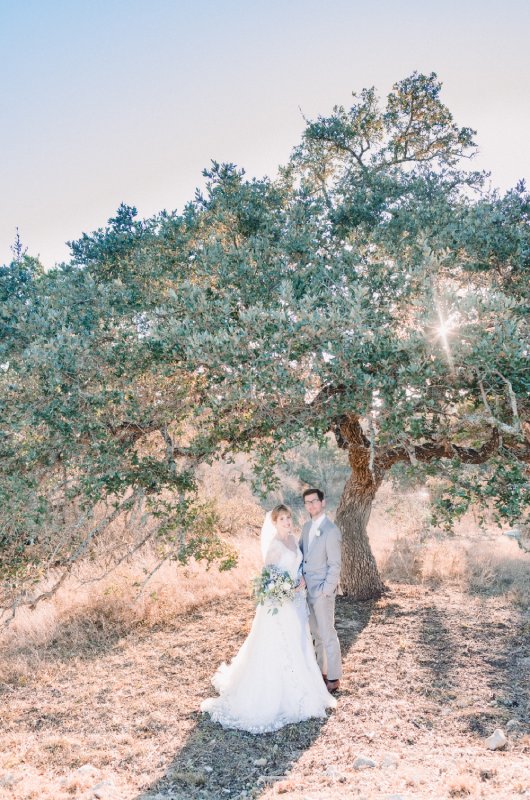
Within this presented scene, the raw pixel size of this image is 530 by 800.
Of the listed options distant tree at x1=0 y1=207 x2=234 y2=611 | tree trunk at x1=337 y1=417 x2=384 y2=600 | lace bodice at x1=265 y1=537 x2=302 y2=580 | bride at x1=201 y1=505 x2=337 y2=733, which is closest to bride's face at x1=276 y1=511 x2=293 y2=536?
bride at x1=201 y1=505 x2=337 y2=733

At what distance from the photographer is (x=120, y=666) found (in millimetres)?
9102

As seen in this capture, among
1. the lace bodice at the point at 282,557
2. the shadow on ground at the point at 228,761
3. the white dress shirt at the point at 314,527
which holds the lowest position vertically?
the shadow on ground at the point at 228,761

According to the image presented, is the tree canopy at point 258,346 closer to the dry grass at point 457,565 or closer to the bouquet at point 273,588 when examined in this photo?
the bouquet at point 273,588

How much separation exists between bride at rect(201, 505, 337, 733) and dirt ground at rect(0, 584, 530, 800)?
0.21 metres

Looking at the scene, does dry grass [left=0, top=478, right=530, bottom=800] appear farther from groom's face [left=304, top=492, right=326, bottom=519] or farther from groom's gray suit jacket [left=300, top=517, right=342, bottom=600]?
groom's face [left=304, top=492, right=326, bottom=519]

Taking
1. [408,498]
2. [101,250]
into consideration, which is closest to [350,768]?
[101,250]

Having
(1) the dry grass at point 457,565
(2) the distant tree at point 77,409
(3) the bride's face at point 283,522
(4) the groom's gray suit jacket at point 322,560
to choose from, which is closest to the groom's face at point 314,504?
(4) the groom's gray suit jacket at point 322,560

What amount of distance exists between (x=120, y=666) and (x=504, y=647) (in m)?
6.25

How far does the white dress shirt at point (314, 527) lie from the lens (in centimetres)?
748

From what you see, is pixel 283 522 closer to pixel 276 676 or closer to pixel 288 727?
pixel 276 676

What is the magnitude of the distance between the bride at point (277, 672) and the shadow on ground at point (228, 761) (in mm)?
174

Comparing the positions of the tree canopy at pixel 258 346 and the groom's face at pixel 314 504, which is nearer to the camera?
the tree canopy at pixel 258 346

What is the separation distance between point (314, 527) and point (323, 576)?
67cm

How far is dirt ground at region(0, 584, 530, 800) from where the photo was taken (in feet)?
17.8
